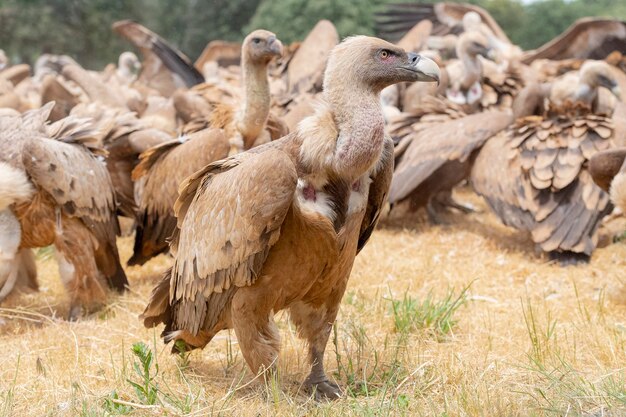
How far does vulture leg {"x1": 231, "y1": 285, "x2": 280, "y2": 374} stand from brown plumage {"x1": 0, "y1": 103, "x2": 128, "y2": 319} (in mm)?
1799

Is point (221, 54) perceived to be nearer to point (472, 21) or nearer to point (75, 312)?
point (472, 21)

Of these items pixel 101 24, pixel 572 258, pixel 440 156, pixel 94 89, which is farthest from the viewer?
pixel 101 24

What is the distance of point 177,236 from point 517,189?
10.8ft

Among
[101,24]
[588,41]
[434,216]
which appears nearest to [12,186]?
[434,216]

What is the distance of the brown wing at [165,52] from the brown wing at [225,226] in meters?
8.26

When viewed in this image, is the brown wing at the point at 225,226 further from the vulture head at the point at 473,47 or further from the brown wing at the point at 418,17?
the brown wing at the point at 418,17

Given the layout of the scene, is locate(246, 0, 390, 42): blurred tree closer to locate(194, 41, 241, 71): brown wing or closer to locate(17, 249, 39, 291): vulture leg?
locate(194, 41, 241, 71): brown wing

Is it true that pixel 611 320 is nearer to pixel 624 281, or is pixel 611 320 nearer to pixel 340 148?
pixel 624 281

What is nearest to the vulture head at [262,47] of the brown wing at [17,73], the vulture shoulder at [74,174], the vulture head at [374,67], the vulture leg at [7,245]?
the vulture shoulder at [74,174]

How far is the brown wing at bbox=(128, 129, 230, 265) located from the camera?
4.98m

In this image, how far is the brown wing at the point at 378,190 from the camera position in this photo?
3191 mm

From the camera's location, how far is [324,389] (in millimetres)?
3418

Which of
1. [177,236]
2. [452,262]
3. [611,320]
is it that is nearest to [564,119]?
[452,262]

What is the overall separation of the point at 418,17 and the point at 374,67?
15.6 metres
